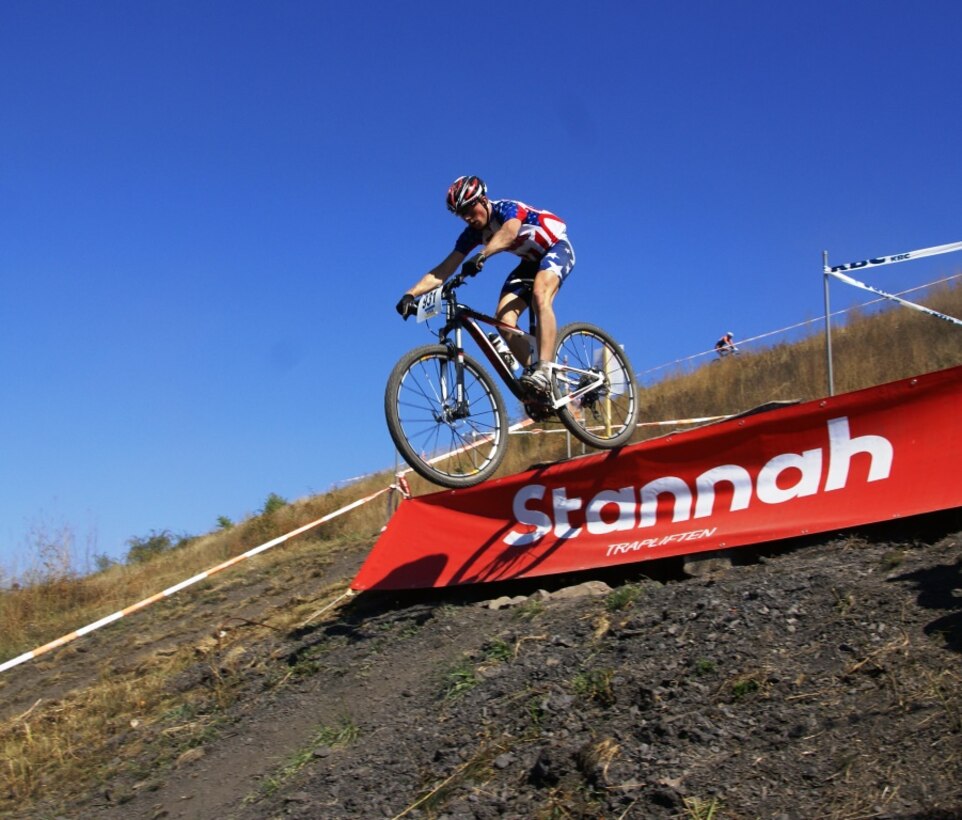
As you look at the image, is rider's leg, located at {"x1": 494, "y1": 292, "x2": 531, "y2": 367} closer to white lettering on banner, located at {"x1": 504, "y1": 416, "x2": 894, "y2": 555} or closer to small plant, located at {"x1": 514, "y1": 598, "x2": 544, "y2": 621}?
white lettering on banner, located at {"x1": 504, "y1": 416, "x2": 894, "y2": 555}

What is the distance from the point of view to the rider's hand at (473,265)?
Answer: 7113 mm

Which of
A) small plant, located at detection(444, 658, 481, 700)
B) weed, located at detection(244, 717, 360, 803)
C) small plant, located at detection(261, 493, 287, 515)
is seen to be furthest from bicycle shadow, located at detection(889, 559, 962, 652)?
small plant, located at detection(261, 493, 287, 515)

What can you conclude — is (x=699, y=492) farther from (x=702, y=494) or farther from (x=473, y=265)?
(x=473, y=265)

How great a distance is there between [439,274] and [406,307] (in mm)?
526

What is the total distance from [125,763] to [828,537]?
507 centimetres

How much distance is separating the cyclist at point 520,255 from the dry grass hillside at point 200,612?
112 inches

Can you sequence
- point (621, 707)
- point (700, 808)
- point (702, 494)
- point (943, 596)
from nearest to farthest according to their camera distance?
point (700, 808), point (621, 707), point (943, 596), point (702, 494)

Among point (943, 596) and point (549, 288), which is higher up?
point (549, 288)

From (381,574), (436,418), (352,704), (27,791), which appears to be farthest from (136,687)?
(436,418)

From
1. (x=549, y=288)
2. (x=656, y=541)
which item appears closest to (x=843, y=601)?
(x=656, y=541)

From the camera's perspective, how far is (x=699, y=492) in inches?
285

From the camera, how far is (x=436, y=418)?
689 cm

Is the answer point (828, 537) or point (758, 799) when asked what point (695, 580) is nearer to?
point (828, 537)

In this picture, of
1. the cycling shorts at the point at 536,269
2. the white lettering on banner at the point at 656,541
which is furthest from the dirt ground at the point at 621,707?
the cycling shorts at the point at 536,269
